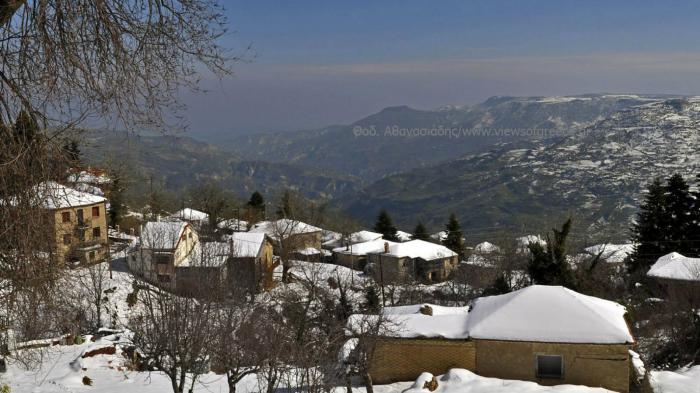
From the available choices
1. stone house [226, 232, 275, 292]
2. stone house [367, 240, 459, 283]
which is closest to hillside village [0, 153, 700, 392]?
stone house [226, 232, 275, 292]

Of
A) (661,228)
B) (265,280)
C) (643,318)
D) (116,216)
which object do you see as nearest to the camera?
(643,318)

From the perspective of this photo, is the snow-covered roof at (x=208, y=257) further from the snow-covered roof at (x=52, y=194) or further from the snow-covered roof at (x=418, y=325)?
the snow-covered roof at (x=52, y=194)

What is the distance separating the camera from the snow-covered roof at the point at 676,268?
32.9m

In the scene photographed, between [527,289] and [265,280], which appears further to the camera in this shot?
[265,280]

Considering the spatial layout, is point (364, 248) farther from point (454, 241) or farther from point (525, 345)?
point (525, 345)

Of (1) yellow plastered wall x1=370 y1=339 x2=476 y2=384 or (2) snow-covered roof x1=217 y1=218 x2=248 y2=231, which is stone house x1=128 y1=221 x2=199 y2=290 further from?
(2) snow-covered roof x1=217 y1=218 x2=248 y2=231

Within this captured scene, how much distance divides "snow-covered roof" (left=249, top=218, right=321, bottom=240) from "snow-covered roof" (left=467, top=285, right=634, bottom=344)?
118 ft

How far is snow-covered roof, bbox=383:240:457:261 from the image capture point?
2205 inches

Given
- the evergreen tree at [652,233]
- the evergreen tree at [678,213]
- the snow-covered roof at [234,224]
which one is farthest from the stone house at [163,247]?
the evergreen tree at [678,213]

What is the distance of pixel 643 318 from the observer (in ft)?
96.8

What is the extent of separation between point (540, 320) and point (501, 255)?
103 ft

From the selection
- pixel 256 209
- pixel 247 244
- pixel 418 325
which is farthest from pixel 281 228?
pixel 418 325

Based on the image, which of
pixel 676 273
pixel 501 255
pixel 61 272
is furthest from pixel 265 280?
pixel 61 272

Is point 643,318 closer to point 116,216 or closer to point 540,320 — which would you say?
point 540,320
